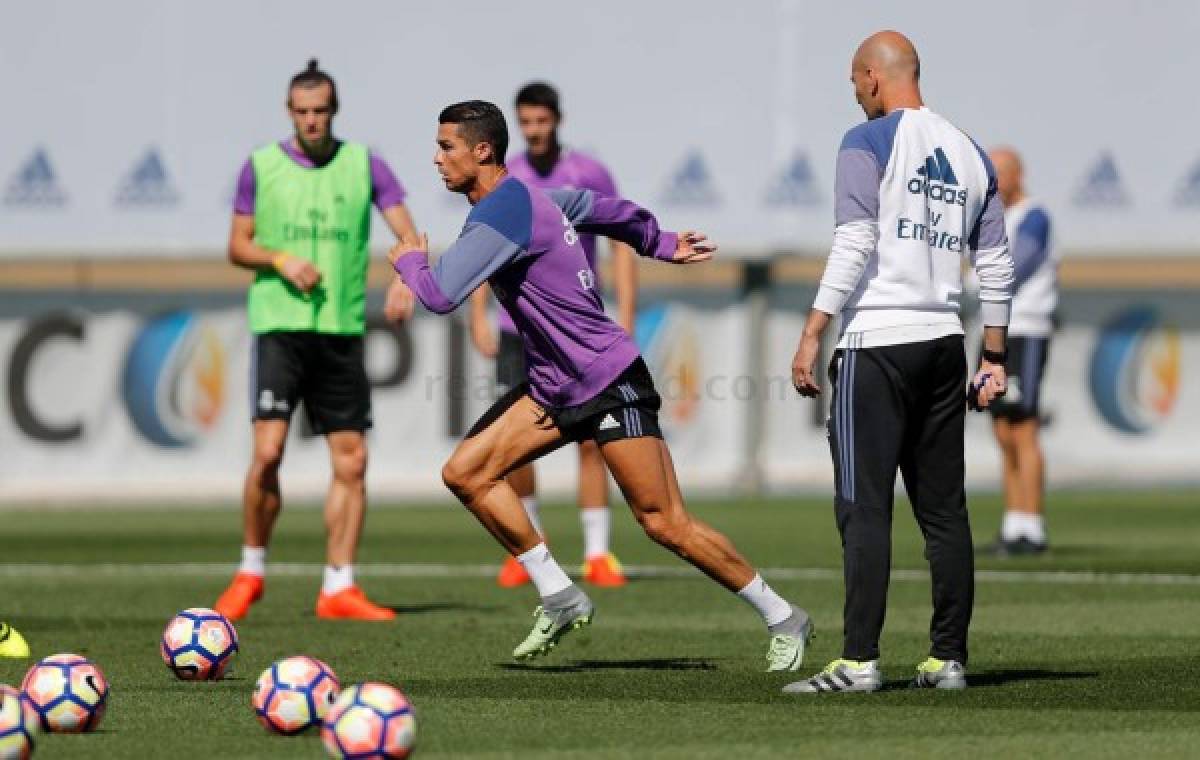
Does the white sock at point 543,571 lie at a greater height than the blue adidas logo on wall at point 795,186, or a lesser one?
lesser

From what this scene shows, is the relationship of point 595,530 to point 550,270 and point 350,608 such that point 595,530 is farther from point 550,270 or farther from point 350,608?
point 550,270

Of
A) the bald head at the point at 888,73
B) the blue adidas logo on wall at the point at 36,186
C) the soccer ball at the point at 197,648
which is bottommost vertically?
the soccer ball at the point at 197,648

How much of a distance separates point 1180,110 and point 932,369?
15.1 meters

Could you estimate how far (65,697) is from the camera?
8.09 metres

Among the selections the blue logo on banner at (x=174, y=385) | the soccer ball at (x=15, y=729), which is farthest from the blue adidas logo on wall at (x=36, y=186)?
the soccer ball at (x=15, y=729)

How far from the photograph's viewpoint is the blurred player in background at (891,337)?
898 centimetres

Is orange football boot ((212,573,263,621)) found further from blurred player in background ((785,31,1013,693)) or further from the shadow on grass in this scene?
blurred player in background ((785,31,1013,693))

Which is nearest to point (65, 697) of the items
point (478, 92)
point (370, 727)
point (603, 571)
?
point (370, 727)

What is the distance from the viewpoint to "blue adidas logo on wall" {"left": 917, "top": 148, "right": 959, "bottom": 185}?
908 centimetres

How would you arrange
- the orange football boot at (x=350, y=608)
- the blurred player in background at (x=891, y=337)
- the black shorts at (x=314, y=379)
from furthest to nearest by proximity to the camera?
the black shorts at (x=314, y=379) → the orange football boot at (x=350, y=608) → the blurred player in background at (x=891, y=337)

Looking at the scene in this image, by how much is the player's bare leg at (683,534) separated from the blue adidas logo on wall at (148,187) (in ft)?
45.3

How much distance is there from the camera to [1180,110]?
23.5 meters

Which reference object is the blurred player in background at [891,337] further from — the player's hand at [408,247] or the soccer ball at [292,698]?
the soccer ball at [292,698]

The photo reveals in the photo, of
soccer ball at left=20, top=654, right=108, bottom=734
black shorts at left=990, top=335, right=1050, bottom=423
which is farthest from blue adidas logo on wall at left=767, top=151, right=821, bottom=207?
soccer ball at left=20, top=654, right=108, bottom=734
